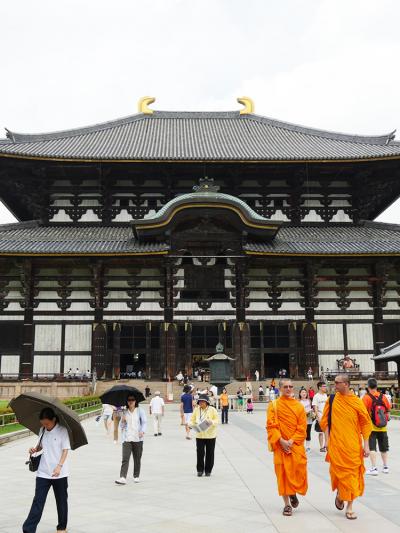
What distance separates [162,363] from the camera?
114ft

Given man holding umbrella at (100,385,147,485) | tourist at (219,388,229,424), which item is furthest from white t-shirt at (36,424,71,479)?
tourist at (219,388,229,424)

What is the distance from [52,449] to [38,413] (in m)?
0.58

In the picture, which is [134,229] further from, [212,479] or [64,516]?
[64,516]

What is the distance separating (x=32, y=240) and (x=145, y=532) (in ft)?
101

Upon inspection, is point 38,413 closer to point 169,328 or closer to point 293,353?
point 169,328

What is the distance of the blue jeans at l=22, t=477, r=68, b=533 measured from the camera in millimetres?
6938

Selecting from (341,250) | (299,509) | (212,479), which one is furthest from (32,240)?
(299,509)

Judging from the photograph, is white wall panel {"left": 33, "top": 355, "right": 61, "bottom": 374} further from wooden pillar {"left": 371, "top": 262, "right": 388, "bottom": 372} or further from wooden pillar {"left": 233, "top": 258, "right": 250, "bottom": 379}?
wooden pillar {"left": 371, "top": 262, "right": 388, "bottom": 372}

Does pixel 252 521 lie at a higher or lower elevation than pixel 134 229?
lower

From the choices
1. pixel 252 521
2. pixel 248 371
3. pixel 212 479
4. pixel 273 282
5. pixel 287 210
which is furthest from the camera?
pixel 287 210

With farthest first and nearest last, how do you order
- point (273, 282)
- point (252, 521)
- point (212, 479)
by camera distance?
1. point (273, 282)
2. point (212, 479)
3. point (252, 521)

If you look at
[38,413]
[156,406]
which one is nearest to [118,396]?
[38,413]

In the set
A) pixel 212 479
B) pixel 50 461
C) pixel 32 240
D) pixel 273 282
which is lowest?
pixel 212 479

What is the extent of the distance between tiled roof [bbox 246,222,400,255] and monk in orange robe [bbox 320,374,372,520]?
25923 mm
